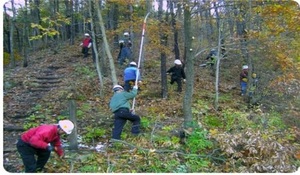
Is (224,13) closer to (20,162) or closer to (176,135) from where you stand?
(176,135)

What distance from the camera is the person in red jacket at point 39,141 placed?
21.0 feet

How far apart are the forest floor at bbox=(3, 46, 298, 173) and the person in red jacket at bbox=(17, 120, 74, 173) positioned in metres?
0.67

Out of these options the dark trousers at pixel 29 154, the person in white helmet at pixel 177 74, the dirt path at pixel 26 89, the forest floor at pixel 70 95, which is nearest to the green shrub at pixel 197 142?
the forest floor at pixel 70 95

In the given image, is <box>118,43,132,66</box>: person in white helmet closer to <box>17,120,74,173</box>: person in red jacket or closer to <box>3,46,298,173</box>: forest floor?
<box>3,46,298,173</box>: forest floor

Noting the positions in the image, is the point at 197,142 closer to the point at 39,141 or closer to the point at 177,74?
the point at 39,141

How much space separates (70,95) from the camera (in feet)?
43.0

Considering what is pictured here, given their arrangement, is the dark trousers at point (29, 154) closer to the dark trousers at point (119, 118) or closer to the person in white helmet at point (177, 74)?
the dark trousers at point (119, 118)

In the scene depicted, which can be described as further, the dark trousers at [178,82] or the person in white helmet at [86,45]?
the person in white helmet at [86,45]

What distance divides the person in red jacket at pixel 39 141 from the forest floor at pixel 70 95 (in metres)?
0.67

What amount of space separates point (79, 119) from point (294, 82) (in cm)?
713

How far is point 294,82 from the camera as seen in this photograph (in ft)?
38.9

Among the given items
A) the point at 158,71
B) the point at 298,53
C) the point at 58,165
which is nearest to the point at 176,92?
the point at 158,71

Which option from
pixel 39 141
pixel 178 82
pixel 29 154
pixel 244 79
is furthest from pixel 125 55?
pixel 39 141

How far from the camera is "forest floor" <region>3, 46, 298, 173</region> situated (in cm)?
1038
